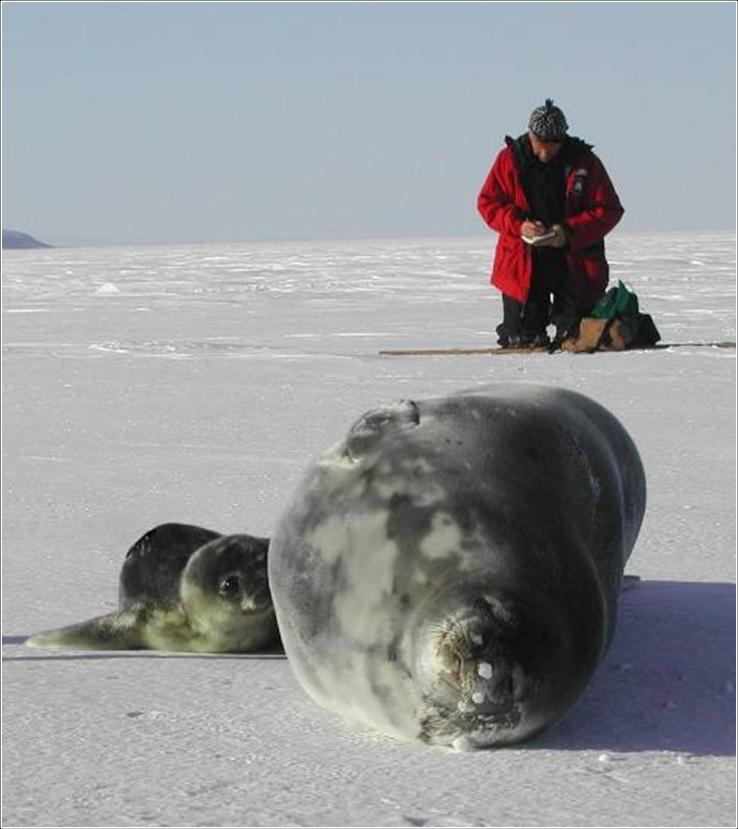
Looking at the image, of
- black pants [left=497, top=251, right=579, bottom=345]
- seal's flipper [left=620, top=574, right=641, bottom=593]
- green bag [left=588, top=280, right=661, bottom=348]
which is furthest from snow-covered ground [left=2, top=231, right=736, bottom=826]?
black pants [left=497, top=251, right=579, bottom=345]

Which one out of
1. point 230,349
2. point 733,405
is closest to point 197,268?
point 230,349

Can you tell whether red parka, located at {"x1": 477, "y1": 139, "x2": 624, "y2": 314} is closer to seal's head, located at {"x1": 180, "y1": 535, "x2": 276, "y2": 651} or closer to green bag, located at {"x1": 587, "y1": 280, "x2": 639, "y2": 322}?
green bag, located at {"x1": 587, "y1": 280, "x2": 639, "y2": 322}

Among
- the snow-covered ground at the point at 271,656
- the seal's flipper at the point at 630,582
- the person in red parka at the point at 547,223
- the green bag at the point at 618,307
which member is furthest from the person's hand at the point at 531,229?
the seal's flipper at the point at 630,582

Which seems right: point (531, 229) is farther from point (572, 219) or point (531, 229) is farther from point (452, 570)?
point (452, 570)

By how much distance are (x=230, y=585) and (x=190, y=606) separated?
97 mm

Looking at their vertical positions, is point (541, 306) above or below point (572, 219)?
below

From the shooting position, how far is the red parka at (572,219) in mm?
9117

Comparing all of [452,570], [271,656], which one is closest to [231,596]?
[271,656]

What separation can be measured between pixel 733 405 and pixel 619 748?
14.0ft

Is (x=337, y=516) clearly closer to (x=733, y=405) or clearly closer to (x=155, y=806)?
(x=155, y=806)

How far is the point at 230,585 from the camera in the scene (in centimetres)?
322

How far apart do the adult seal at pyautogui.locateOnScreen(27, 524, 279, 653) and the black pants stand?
20.1ft

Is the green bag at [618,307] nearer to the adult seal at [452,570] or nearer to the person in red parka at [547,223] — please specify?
the person in red parka at [547,223]

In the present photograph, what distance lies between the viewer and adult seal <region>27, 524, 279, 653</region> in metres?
3.19
